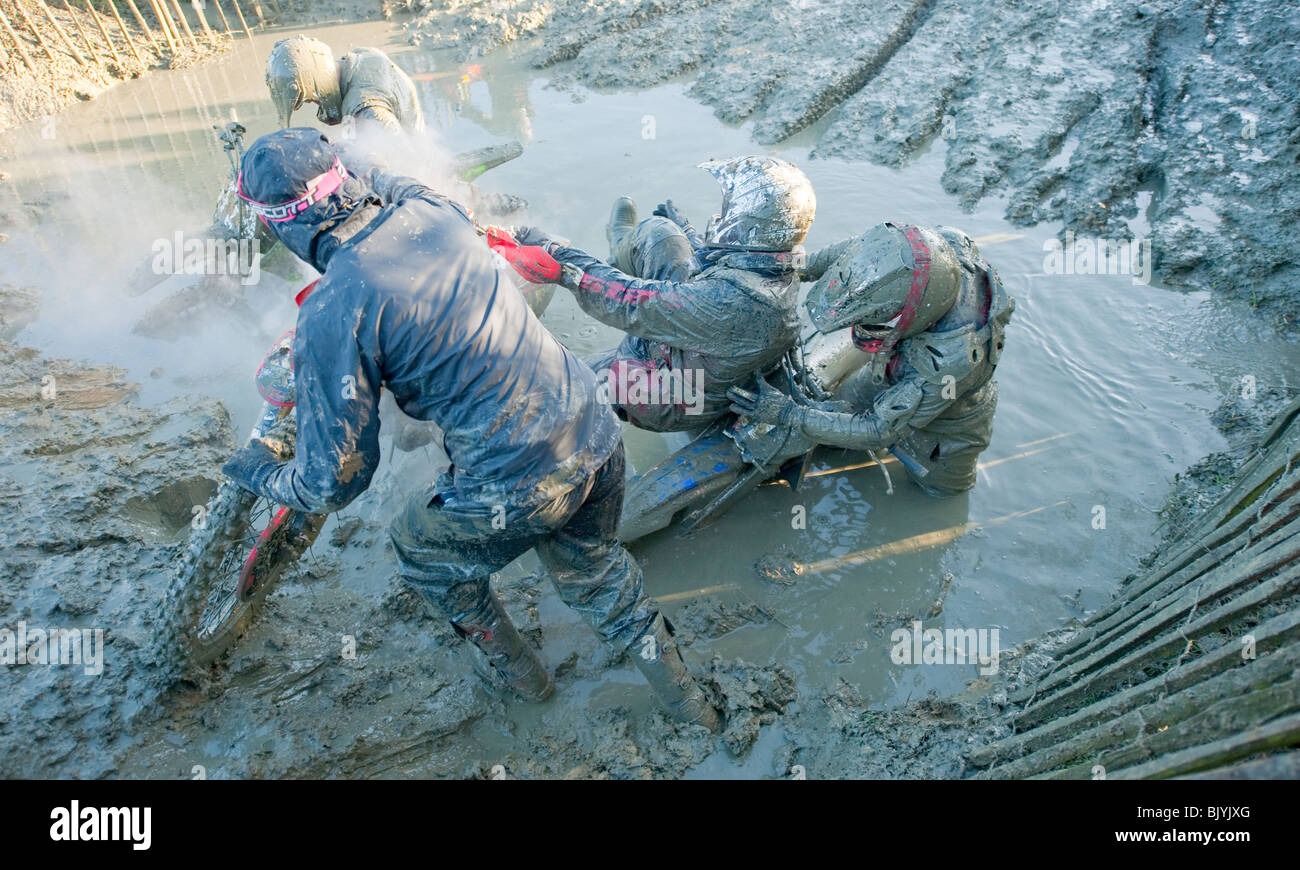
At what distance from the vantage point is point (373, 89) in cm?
483

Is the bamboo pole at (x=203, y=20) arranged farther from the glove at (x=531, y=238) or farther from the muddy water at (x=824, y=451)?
the glove at (x=531, y=238)

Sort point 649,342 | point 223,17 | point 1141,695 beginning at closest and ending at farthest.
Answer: point 1141,695, point 649,342, point 223,17

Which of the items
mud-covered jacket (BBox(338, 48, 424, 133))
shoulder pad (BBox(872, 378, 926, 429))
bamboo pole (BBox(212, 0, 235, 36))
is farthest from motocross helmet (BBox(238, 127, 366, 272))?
bamboo pole (BBox(212, 0, 235, 36))

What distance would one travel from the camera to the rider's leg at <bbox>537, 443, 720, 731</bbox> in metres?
2.83

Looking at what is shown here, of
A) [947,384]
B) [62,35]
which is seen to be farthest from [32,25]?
[947,384]

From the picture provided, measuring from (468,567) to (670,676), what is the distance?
2.94 ft

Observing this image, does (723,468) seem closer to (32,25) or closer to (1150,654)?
(1150,654)

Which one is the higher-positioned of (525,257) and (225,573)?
(525,257)

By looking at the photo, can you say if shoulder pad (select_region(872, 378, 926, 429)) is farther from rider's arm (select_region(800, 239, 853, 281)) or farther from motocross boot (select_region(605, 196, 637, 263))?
motocross boot (select_region(605, 196, 637, 263))

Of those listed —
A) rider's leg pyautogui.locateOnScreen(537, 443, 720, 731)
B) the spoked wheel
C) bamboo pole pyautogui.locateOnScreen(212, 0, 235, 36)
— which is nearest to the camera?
rider's leg pyautogui.locateOnScreen(537, 443, 720, 731)

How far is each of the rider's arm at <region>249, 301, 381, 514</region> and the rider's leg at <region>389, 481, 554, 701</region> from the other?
1.06 ft

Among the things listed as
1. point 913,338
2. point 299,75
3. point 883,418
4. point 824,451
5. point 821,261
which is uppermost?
point 299,75

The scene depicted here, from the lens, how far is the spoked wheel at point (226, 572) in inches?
115
